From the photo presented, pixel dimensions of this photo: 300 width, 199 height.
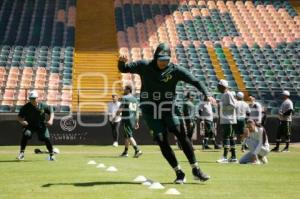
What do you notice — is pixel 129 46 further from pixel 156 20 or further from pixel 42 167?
pixel 42 167

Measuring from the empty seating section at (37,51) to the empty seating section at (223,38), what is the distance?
10.8 ft

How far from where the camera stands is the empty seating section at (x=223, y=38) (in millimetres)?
32406

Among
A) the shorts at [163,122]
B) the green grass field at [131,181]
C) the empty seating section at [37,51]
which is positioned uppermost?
the empty seating section at [37,51]

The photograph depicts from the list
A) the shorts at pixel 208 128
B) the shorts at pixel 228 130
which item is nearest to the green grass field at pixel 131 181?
the shorts at pixel 228 130

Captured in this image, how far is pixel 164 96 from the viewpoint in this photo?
32.1 ft

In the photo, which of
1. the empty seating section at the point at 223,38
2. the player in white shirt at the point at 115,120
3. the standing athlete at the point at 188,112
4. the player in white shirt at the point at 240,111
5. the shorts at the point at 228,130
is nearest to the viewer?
the shorts at the point at 228,130

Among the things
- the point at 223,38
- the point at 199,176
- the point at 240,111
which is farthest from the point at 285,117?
the point at 223,38

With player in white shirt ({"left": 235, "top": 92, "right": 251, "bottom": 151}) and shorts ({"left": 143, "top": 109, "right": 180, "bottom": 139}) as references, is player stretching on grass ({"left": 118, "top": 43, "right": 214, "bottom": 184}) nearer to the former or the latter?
shorts ({"left": 143, "top": 109, "right": 180, "bottom": 139})

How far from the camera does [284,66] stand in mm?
34219

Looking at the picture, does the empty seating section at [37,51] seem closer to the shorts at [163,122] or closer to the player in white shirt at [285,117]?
the player in white shirt at [285,117]

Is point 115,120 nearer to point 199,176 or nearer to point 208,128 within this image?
point 208,128

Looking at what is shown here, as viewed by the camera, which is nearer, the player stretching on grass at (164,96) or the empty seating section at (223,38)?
the player stretching on grass at (164,96)

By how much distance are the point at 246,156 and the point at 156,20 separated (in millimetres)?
25002

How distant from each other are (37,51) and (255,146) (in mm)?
21062
